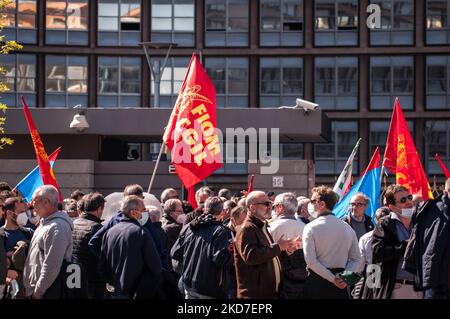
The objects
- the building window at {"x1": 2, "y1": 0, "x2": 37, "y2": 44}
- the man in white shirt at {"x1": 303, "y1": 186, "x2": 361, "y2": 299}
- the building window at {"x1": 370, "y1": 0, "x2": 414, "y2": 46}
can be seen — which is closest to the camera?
the man in white shirt at {"x1": 303, "y1": 186, "x2": 361, "y2": 299}

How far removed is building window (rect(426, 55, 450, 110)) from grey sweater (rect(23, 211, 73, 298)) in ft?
148

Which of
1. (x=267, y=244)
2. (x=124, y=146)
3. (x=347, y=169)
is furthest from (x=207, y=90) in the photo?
(x=124, y=146)

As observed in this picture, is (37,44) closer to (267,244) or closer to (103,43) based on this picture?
(103,43)

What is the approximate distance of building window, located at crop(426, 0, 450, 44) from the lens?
53688mm

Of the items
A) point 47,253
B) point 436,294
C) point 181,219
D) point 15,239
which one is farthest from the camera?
point 181,219

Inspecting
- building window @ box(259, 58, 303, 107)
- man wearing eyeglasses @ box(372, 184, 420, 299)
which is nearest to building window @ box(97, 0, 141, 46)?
building window @ box(259, 58, 303, 107)

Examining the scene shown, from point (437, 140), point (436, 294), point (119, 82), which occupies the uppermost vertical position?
point (119, 82)

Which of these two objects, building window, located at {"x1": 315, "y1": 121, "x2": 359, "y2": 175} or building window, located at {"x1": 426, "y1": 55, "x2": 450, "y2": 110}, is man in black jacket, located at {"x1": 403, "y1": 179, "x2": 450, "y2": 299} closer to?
building window, located at {"x1": 315, "y1": 121, "x2": 359, "y2": 175}

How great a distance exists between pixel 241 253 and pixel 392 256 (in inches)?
59.9

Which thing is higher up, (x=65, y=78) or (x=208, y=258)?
(x=65, y=78)

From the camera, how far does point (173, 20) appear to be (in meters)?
54.6

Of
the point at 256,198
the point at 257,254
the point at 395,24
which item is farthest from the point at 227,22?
the point at 257,254

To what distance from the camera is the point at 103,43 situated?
54.3m

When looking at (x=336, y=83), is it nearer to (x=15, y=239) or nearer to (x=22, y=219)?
(x=22, y=219)
